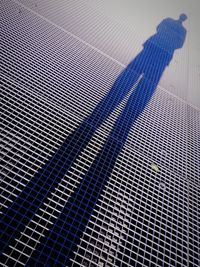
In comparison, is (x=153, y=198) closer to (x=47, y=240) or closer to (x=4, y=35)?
(x=47, y=240)

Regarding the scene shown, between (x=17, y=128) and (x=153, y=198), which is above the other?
(x=153, y=198)

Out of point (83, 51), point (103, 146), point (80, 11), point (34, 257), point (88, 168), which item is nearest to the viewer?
point (34, 257)

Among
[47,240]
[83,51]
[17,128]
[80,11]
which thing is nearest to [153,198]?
[47,240]

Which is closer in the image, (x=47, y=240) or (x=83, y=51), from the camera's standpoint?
(x=47, y=240)

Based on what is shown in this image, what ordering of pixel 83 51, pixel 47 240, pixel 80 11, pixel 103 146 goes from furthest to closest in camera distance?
pixel 80 11, pixel 83 51, pixel 103 146, pixel 47 240

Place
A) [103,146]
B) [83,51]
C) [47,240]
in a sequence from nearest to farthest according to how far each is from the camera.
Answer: [47,240]
[103,146]
[83,51]

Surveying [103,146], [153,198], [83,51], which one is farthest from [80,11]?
[153,198]

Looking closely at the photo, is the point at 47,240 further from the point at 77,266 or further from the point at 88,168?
the point at 88,168
